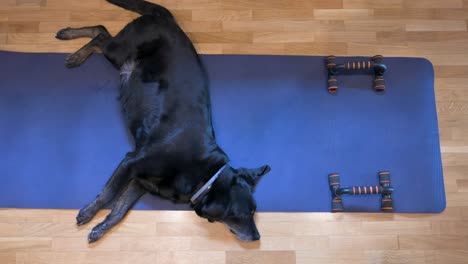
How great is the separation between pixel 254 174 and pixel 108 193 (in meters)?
0.83

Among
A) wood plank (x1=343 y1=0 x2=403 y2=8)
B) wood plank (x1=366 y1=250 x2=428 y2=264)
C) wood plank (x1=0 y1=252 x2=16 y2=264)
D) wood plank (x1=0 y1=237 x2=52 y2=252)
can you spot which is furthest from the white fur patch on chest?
wood plank (x1=366 y1=250 x2=428 y2=264)

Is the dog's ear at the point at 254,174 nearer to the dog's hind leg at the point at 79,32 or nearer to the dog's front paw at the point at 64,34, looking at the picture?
the dog's hind leg at the point at 79,32

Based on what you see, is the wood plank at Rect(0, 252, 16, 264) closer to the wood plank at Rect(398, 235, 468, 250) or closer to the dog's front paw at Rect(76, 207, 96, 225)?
the dog's front paw at Rect(76, 207, 96, 225)

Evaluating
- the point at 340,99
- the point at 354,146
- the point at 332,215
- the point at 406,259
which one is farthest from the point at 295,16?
the point at 406,259

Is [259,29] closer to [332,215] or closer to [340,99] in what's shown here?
[340,99]

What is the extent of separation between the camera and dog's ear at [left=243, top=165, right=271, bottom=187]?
224cm

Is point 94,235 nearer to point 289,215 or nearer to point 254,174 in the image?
point 254,174

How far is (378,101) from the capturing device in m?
2.65

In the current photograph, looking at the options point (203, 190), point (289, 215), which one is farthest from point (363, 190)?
point (203, 190)

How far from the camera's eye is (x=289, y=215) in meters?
2.42

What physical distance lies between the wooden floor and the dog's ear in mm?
292

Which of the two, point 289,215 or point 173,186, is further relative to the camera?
point 289,215

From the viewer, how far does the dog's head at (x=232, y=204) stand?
203 centimetres

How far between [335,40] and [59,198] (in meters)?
2.06
